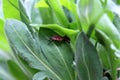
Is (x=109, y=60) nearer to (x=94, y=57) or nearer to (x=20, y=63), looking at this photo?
(x=94, y=57)

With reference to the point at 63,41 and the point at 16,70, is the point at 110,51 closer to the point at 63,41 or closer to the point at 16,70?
the point at 63,41

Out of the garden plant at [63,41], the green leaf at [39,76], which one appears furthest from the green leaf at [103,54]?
the green leaf at [39,76]

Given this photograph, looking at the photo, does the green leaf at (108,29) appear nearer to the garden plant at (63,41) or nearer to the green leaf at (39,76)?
the garden plant at (63,41)

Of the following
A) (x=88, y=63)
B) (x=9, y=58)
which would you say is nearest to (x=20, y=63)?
(x=9, y=58)

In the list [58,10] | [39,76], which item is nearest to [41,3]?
[58,10]

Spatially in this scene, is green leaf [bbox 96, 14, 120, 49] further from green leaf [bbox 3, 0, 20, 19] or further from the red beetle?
green leaf [bbox 3, 0, 20, 19]

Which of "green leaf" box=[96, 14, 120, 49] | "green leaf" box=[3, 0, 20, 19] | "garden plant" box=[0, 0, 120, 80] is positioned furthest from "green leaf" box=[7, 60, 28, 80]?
"green leaf" box=[96, 14, 120, 49]
